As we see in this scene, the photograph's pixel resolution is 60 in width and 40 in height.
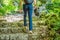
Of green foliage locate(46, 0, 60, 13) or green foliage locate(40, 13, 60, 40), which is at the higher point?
green foliage locate(46, 0, 60, 13)

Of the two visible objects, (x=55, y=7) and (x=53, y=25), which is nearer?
(x=53, y=25)

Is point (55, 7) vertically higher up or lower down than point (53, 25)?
higher up

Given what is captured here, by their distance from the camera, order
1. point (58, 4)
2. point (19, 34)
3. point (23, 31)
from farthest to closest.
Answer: point (58, 4), point (23, 31), point (19, 34)

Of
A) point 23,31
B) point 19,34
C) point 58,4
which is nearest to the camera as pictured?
point 19,34

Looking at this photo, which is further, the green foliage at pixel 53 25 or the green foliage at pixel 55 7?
the green foliage at pixel 55 7

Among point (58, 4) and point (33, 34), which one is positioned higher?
point (58, 4)

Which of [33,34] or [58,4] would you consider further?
[58,4]

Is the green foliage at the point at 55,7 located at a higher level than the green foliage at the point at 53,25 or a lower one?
higher

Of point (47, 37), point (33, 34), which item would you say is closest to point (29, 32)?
point (33, 34)

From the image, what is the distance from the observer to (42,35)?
699 centimetres

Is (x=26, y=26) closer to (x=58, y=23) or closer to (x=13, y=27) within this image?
(x=13, y=27)

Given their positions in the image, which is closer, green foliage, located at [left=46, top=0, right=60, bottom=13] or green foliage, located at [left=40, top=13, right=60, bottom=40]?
green foliage, located at [left=40, top=13, right=60, bottom=40]

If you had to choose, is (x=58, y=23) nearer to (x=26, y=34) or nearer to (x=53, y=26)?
(x=53, y=26)

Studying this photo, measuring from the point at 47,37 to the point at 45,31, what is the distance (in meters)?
0.41
